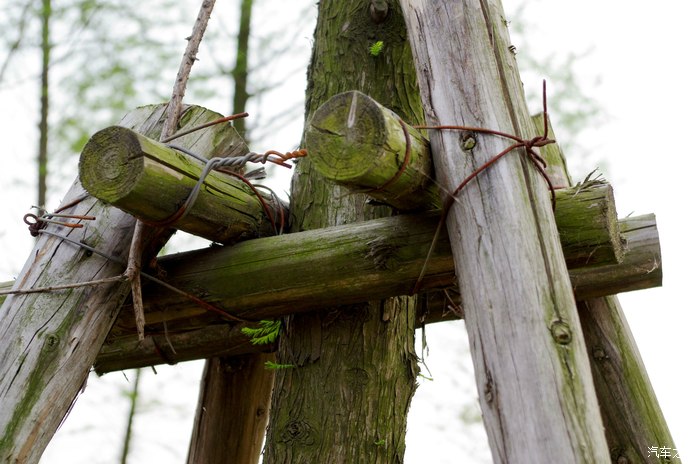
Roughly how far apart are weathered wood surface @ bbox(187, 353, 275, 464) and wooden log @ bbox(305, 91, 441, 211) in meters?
1.80

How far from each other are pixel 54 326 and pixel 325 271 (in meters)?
0.95

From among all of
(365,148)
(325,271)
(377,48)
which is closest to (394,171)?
(365,148)

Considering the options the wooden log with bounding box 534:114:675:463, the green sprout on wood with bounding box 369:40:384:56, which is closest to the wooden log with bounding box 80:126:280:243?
the green sprout on wood with bounding box 369:40:384:56

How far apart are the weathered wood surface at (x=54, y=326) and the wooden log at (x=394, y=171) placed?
92cm

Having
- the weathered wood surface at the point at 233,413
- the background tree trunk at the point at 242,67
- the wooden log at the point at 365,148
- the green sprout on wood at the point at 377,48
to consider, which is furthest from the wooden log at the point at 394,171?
the background tree trunk at the point at 242,67

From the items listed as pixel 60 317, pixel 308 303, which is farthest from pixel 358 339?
pixel 60 317

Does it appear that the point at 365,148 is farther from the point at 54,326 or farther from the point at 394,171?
the point at 54,326

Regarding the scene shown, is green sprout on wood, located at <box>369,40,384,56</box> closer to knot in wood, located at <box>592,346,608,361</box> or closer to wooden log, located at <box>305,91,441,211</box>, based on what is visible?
wooden log, located at <box>305,91,441,211</box>

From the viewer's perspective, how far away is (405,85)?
3318 millimetres

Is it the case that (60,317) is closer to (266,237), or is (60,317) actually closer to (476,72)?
(266,237)

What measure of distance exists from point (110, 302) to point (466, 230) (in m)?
1.35

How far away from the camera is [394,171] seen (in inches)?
86.8

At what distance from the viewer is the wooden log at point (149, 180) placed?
239 cm

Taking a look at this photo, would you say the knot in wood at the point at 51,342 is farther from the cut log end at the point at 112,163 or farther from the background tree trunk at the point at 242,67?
the background tree trunk at the point at 242,67
